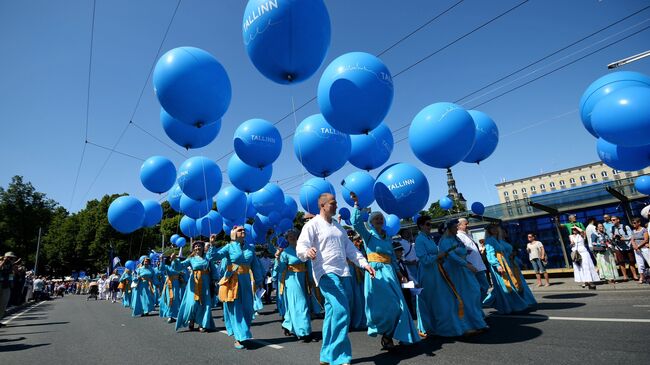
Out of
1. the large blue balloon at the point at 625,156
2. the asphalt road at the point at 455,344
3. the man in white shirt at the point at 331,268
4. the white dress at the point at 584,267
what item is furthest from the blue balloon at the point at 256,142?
the white dress at the point at 584,267

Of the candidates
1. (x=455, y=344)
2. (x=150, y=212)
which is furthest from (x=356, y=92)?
(x=150, y=212)

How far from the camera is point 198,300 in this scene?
6789 mm

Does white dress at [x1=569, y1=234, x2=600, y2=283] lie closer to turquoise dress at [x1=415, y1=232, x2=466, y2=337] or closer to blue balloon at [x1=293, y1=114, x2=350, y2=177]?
turquoise dress at [x1=415, y1=232, x2=466, y2=337]

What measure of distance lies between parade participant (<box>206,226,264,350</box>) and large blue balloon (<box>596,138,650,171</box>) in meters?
8.00

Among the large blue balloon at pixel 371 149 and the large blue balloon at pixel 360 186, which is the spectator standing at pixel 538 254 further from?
the large blue balloon at pixel 371 149

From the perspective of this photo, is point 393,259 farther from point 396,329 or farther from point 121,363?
point 121,363

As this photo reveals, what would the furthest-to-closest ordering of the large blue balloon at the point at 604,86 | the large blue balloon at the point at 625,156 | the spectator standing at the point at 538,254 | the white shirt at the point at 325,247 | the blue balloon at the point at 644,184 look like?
1. the spectator standing at the point at 538,254
2. the blue balloon at the point at 644,184
3. the large blue balloon at the point at 625,156
4. the large blue balloon at the point at 604,86
5. the white shirt at the point at 325,247

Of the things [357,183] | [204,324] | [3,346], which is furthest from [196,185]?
[3,346]

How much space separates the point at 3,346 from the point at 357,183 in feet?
26.3

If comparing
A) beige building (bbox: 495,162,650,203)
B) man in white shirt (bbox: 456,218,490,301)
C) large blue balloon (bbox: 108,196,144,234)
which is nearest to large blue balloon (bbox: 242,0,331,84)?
man in white shirt (bbox: 456,218,490,301)

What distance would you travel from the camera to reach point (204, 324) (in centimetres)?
666

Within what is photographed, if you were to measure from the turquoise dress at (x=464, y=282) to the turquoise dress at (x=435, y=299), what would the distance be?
132mm

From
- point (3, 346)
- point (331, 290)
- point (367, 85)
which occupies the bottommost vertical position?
point (3, 346)

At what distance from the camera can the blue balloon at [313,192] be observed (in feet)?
30.3
